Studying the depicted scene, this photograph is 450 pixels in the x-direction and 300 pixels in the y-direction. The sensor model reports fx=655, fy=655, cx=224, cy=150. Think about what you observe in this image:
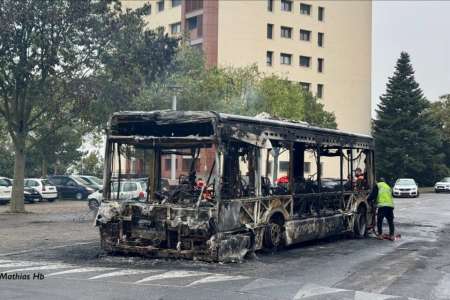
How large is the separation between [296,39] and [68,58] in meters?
39.9

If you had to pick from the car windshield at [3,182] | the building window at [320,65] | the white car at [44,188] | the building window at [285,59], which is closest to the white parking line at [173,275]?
the car windshield at [3,182]

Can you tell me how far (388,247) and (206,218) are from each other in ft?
18.6

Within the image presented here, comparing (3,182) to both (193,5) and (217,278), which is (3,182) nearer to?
(217,278)

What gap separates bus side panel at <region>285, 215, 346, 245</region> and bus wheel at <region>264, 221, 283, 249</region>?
192 mm

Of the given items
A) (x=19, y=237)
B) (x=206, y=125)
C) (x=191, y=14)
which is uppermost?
(x=191, y=14)

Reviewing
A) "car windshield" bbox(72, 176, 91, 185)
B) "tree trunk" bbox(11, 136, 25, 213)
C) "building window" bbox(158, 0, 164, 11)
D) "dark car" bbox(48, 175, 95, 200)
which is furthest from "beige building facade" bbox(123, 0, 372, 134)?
"tree trunk" bbox(11, 136, 25, 213)

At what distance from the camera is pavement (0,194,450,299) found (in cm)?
933

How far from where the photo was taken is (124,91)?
86.8 feet

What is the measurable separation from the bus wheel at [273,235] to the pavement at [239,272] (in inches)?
8.3

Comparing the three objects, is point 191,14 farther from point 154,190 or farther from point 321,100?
point 154,190

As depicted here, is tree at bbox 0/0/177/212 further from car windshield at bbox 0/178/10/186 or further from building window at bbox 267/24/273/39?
building window at bbox 267/24/273/39

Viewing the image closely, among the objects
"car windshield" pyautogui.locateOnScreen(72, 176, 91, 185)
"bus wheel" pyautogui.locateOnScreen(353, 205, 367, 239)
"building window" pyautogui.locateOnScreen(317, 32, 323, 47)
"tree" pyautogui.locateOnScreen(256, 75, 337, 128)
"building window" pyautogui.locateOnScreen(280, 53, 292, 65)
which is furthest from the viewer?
"building window" pyautogui.locateOnScreen(317, 32, 323, 47)

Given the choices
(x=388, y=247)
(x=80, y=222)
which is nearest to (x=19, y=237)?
(x=80, y=222)

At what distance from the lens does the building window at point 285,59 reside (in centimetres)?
6182
